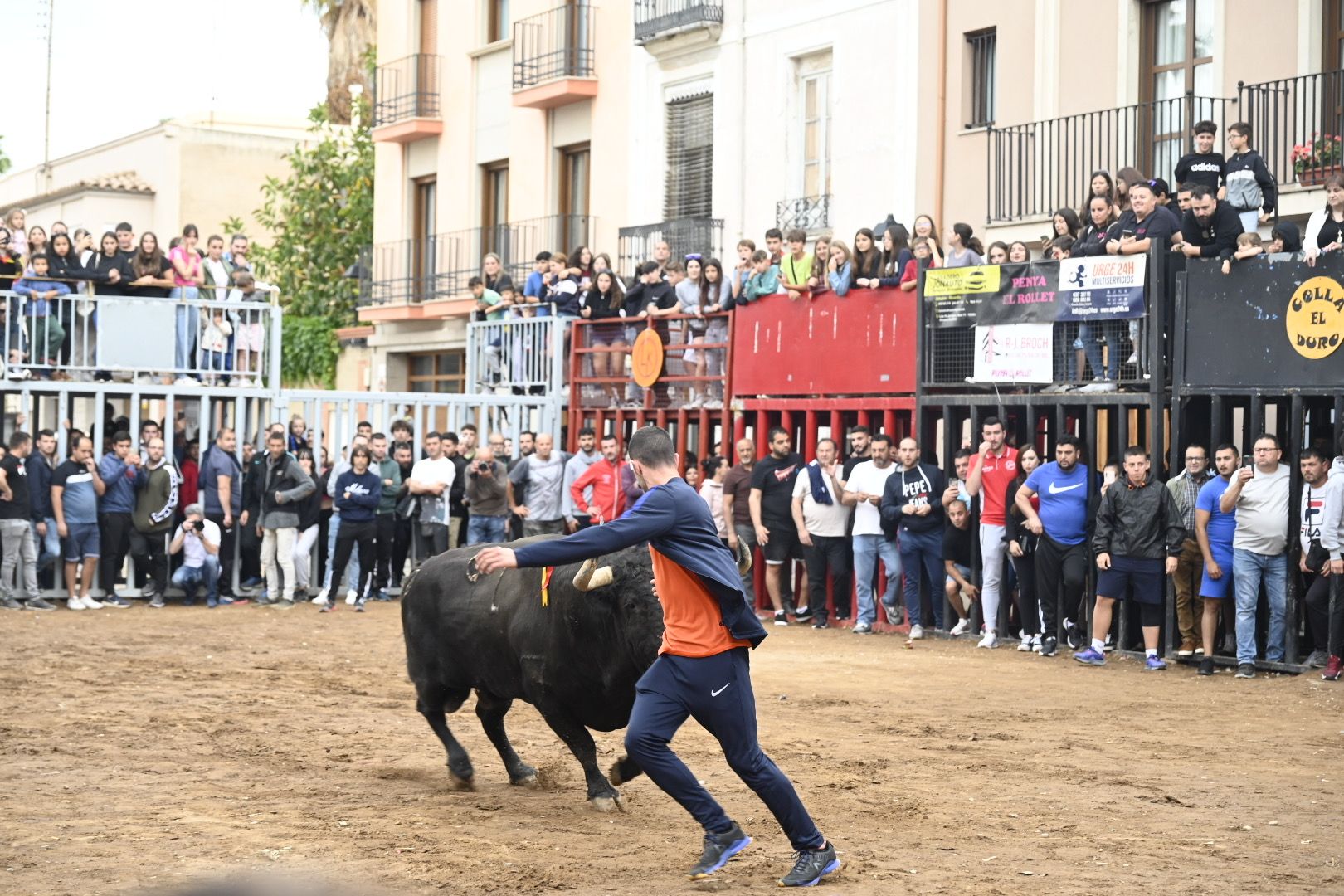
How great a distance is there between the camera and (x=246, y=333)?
22.4 meters

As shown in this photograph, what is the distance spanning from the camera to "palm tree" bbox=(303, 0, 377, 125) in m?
44.8

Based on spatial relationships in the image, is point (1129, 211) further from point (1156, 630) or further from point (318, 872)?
point (318, 872)

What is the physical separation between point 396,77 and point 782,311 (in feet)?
54.9

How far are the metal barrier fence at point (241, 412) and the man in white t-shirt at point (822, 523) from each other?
575cm

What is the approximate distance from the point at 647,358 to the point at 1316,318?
953 centimetres

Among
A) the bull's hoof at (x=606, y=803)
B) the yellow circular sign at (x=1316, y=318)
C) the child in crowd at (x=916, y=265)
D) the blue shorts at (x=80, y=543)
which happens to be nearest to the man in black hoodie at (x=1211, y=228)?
the yellow circular sign at (x=1316, y=318)

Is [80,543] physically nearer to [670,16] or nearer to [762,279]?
[762,279]

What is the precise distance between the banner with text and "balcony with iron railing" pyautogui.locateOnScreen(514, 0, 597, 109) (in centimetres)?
1389

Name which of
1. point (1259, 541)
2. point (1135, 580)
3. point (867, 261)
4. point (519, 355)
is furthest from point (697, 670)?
point (519, 355)

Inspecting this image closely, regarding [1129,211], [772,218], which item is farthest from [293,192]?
[1129,211]

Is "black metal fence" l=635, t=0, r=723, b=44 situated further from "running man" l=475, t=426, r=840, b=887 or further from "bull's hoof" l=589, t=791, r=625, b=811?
"running man" l=475, t=426, r=840, b=887

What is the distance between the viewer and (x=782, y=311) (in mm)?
20234

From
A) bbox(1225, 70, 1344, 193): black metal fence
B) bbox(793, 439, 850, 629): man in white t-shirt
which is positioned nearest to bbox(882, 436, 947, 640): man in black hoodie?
bbox(793, 439, 850, 629): man in white t-shirt

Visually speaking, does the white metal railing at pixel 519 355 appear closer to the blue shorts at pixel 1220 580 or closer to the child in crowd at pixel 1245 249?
the child in crowd at pixel 1245 249
